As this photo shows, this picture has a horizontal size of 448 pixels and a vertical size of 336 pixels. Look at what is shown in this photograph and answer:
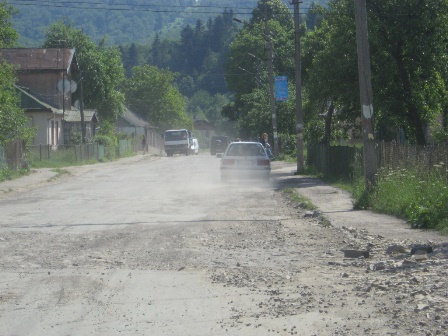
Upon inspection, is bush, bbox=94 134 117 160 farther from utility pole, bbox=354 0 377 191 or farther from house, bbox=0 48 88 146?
utility pole, bbox=354 0 377 191

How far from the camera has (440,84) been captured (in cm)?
2547

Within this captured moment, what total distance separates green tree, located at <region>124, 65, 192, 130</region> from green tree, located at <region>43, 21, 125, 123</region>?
33.0m

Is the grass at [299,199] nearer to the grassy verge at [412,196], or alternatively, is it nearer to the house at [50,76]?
the grassy verge at [412,196]

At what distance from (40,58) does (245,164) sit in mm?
35214

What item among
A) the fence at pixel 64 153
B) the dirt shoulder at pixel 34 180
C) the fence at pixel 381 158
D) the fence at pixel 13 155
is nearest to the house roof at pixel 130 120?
the fence at pixel 64 153

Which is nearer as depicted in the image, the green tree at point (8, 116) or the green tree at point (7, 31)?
the green tree at point (8, 116)

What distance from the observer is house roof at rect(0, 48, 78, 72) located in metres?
57.0

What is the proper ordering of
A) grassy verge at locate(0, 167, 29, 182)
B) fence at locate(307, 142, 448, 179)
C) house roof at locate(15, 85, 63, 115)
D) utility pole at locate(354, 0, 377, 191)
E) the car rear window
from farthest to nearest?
1. house roof at locate(15, 85, 63, 115)
2. grassy verge at locate(0, 167, 29, 182)
3. the car rear window
4. utility pole at locate(354, 0, 377, 191)
5. fence at locate(307, 142, 448, 179)

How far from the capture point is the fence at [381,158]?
17.3 meters

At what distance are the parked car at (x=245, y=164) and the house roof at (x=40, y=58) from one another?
3155cm

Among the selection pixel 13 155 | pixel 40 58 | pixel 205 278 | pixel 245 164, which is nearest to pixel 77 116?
pixel 40 58

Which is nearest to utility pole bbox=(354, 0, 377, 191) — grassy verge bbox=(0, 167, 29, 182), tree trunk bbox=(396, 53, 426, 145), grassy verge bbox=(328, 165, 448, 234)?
grassy verge bbox=(328, 165, 448, 234)

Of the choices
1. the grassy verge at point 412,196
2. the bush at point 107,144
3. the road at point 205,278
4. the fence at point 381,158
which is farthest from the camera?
the bush at point 107,144

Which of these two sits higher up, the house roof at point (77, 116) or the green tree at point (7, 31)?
the green tree at point (7, 31)
